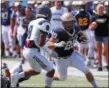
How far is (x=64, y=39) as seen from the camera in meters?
10.1

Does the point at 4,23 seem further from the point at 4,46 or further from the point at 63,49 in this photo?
the point at 63,49

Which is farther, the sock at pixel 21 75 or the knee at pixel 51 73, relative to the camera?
the sock at pixel 21 75

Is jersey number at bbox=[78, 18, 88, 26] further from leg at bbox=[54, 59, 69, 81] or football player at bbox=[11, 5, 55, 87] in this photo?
football player at bbox=[11, 5, 55, 87]

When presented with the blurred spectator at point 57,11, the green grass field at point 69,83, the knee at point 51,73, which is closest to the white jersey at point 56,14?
the blurred spectator at point 57,11

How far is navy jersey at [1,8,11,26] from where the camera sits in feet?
57.7

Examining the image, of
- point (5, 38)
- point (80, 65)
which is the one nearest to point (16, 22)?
point (5, 38)

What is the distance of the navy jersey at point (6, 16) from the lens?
17594mm

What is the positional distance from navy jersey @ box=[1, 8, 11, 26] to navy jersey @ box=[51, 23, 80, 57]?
7.58 metres

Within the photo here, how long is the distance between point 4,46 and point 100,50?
5.06m

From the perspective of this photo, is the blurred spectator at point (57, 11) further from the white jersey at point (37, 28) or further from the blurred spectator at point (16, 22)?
the white jersey at point (37, 28)

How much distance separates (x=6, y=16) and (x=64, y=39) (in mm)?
7792

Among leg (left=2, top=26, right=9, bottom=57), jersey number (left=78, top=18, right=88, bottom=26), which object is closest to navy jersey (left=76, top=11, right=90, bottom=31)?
jersey number (left=78, top=18, right=88, bottom=26)

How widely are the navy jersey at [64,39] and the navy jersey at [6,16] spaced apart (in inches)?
299

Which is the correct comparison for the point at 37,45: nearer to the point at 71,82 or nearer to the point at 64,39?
the point at 64,39
